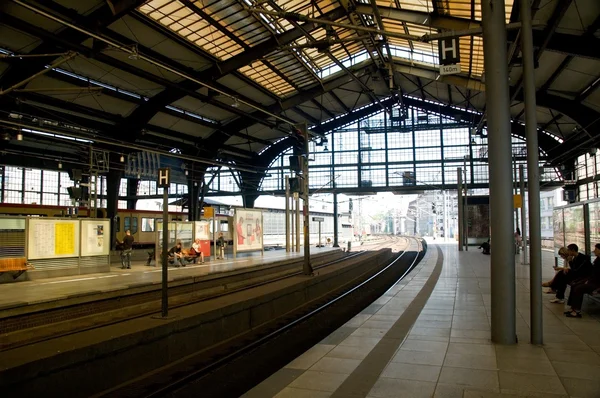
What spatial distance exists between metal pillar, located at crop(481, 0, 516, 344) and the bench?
556 inches

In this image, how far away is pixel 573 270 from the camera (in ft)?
28.9

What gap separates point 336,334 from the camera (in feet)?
24.0

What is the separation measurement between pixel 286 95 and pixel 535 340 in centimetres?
2803

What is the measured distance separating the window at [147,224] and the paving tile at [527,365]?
87.7 ft

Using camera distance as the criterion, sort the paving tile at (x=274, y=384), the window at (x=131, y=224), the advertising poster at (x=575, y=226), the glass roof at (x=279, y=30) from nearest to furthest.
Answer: the paving tile at (x=274, y=384) → the advertising poster at (x=575, y=226) → the glass roof at (x=279, y=30) → the window at (x=131, y=224)

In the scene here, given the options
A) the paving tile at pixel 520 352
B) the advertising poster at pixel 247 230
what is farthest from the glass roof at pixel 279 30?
the paving tile at pixel 520 352

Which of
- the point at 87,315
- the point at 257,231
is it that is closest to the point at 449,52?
the point at 87,315

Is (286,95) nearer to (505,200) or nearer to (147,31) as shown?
(147,31)

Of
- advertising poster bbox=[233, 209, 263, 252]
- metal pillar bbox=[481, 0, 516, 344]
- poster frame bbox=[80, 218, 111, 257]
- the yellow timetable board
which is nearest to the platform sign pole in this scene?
metal pillar bbox=[481, 0, 516, 344]

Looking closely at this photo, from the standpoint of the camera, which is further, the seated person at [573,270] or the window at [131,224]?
the window at [131,224]

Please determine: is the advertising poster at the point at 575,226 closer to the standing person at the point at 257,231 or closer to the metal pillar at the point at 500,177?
the metal pillar at the point at 500,177

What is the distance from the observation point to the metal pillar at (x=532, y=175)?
6109 millimetres

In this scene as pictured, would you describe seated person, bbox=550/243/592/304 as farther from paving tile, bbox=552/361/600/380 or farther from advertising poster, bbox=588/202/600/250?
paving tile, bbox=552/361/600/380

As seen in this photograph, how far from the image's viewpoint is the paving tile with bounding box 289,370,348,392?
15.8ft
